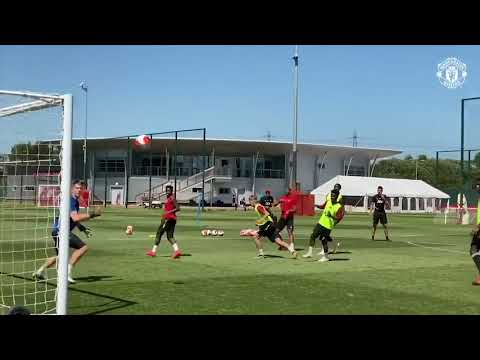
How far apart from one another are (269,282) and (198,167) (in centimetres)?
7252

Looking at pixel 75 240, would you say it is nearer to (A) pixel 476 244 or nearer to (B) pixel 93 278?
(B) pixel 93 278

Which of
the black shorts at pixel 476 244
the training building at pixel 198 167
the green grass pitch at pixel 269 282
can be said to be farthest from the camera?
the training building at pixel 198 167

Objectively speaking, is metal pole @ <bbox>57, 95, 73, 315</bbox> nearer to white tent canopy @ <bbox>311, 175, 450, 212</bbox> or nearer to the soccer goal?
the soccer goal

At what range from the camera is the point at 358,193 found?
69.8 metres

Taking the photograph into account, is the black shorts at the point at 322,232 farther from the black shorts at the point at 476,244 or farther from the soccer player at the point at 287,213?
the black shorts at the point at 476,244

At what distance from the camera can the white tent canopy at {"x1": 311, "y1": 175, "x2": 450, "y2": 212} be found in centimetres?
7056

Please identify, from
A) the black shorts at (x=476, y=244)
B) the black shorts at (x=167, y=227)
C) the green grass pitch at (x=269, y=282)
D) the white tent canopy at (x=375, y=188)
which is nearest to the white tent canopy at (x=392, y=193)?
the white tent canopy at (x=375, y=188)

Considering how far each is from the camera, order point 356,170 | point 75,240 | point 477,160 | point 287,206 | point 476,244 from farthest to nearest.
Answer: point 356,170 < point 477,160 < point 287,206 < point 476,244 < point 75,240

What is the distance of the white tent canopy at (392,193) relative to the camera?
70.6 metres

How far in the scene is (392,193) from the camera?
74.2 metres

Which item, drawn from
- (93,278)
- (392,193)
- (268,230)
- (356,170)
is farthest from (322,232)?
(356,170)

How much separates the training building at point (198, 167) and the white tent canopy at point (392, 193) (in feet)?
30.8
